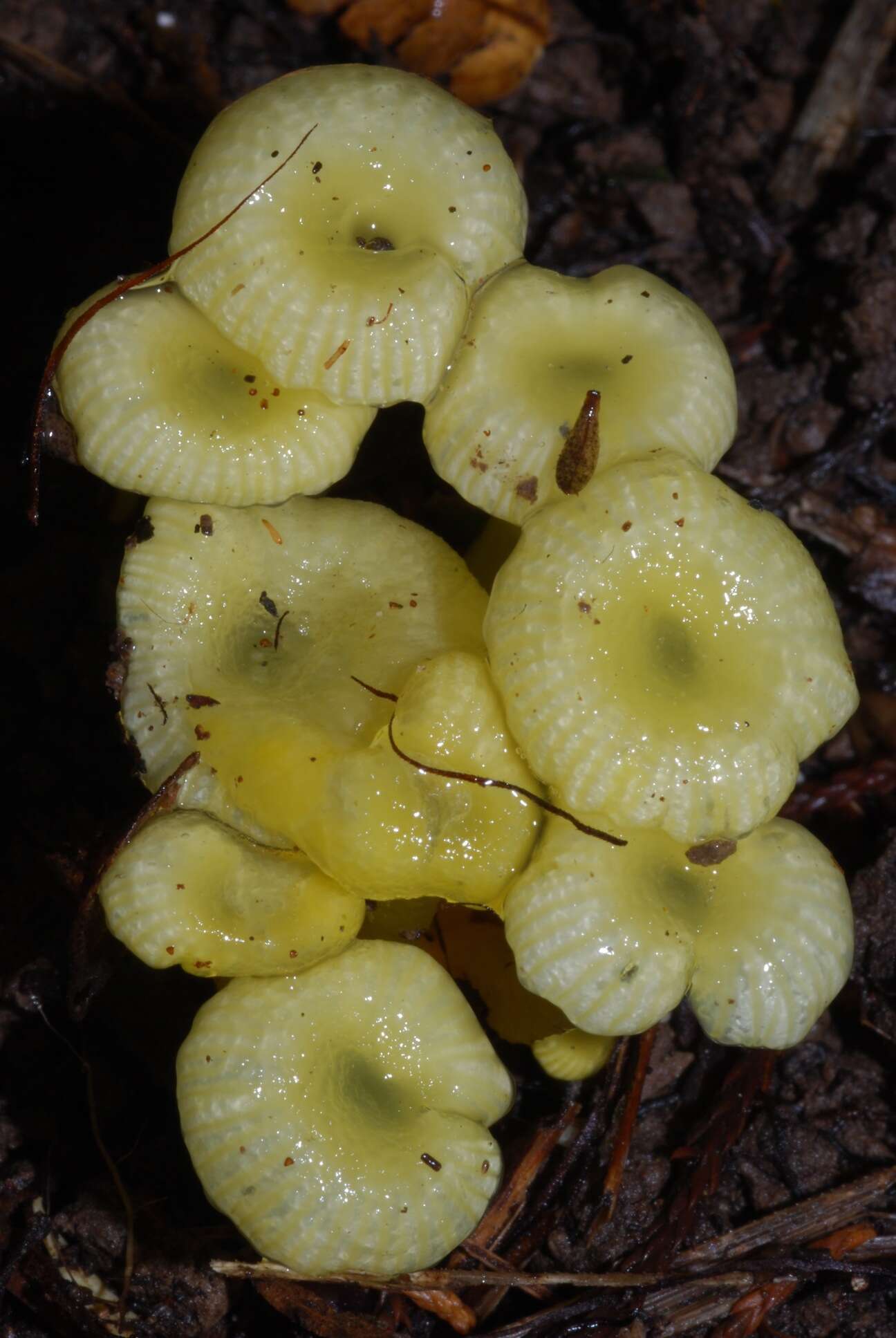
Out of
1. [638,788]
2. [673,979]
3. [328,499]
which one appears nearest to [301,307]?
[328,499]

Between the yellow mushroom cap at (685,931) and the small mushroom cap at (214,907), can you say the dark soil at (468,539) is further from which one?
the yellow mushroom cap at (685,931)

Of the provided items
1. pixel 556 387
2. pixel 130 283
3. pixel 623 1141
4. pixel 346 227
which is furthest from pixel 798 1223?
pixel 130 283

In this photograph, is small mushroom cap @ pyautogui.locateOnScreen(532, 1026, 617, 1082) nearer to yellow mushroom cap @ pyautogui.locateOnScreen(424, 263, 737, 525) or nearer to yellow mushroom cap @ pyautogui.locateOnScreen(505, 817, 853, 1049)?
yellow mushroom cap @ pyautogui.locateOnScreen(505, 817, 853, 1049)

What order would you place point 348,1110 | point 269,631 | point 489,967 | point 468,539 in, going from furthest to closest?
point 468,539
point 489,967
point 269,631
point 348,1110

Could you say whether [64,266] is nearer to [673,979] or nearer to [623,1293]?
[673,979]

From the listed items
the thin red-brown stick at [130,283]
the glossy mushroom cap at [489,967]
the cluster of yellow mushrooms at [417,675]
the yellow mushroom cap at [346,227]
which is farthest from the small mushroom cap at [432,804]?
the thin red-brown stick at [130,283]

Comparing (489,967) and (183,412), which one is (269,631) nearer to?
(183,412)

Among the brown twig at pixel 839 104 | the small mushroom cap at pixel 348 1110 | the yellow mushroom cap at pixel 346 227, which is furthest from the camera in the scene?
the brown twig at pixel 839 104

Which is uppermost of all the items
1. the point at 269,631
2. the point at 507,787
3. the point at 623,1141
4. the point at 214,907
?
A: the point at 507,787
